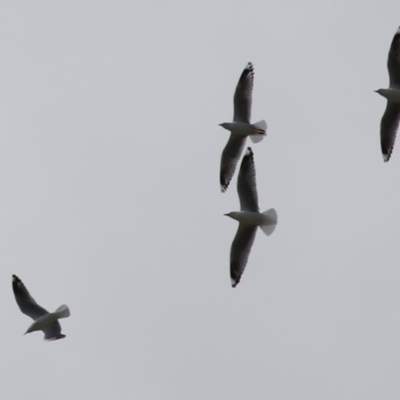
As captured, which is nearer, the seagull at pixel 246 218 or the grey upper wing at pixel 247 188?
the seagull at pixel 246 218

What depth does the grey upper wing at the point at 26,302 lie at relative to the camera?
2741cm

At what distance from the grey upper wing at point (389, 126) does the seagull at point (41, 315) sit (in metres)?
6.43

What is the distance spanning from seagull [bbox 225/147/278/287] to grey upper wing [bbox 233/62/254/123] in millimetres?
807

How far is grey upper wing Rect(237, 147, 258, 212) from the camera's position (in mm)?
27266

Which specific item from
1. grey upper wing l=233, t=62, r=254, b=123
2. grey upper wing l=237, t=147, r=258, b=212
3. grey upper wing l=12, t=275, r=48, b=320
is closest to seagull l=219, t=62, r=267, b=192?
grey upper wing l=233, t=62, r=254, b=123

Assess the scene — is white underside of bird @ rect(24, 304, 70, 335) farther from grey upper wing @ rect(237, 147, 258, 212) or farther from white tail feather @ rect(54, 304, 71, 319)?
grey upper wing @ rect(237, 147, 258, 212)

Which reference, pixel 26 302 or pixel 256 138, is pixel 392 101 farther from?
pixel 26 302

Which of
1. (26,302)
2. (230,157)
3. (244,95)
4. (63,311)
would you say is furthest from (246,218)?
(26,302)

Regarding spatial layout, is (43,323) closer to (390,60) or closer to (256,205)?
(256,205)

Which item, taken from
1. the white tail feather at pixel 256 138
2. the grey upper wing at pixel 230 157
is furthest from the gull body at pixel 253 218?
the grey upper wing at pixel 230 157

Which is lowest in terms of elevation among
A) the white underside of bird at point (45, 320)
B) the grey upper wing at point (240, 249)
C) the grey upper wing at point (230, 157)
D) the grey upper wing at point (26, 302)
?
the white underside of bird at point (45, 320)

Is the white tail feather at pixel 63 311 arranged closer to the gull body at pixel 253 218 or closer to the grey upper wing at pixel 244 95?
the gull body at pixel 253 218

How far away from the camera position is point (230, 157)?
28.7 meters

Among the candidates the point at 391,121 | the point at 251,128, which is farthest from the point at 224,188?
the point at 391,121
